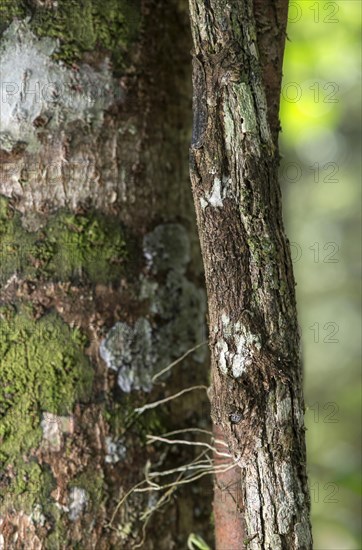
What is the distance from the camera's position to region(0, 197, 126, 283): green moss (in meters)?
1.36

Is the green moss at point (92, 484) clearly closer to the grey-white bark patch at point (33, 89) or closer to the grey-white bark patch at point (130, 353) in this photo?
the grey-white bark patch at point (130, 353)

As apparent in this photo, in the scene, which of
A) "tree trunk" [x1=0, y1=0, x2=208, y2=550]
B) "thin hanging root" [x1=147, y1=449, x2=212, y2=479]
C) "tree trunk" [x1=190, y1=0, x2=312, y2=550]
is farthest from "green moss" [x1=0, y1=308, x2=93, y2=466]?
"tree trunk" [x1=190, y1=0, x2=312, y2=550]

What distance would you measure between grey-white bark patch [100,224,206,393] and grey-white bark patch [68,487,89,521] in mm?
219

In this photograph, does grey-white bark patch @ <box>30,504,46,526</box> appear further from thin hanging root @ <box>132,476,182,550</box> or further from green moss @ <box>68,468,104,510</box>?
thin hanging root @ <box>132,476,182,550</box>

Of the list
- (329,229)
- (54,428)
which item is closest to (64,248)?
(54,428)

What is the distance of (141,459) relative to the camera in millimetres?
1424

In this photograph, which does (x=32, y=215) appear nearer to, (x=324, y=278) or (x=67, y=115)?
(x=67, y=115)

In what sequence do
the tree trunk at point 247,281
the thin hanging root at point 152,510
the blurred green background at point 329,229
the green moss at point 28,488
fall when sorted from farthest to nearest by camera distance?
the blurred green background at point 329,229 < the thin hanging root at point 152,510 < the green moss at point 28,488 < the tree trunk at point 247,281

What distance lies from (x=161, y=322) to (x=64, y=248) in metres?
0.27

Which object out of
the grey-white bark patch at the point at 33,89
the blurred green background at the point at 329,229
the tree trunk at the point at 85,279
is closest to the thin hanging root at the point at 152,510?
the tree trunk at the point at 85,279

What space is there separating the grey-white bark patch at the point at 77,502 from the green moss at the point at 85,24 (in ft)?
2.83

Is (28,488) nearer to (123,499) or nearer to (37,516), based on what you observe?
(37,516)

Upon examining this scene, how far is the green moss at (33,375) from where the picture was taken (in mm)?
1314

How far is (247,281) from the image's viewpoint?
43.6 inches
